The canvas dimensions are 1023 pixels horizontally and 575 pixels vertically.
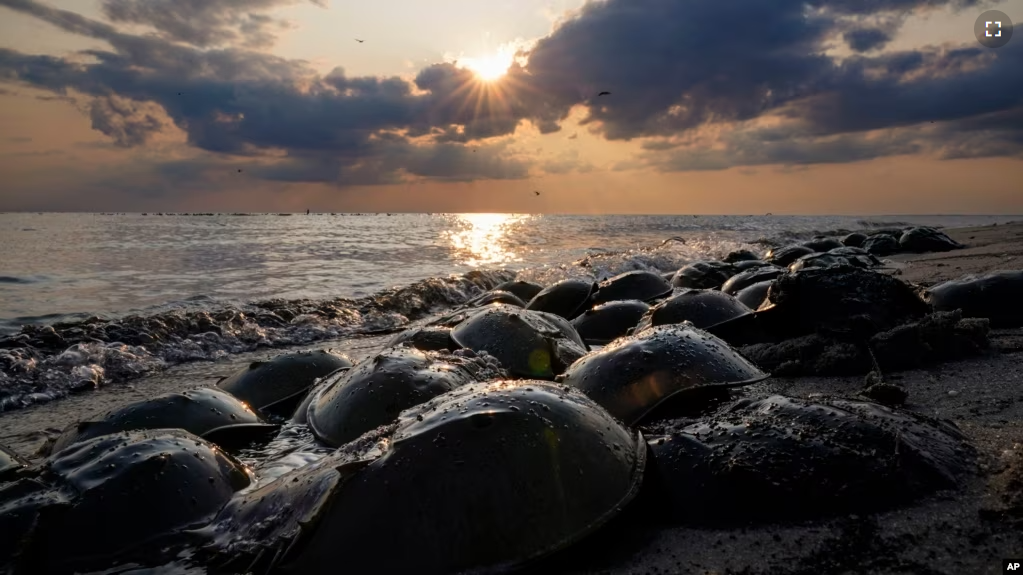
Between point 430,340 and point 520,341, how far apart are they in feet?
2.17

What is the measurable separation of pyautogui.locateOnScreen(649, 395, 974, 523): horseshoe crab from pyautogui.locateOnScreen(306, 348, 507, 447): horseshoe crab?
1238mm

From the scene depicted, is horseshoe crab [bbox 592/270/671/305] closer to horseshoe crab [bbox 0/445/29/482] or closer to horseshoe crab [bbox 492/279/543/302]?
horseshoe crab [bbox 492/279/543/302]

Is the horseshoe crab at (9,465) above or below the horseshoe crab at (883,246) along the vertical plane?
below

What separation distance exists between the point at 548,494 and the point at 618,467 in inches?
11.5

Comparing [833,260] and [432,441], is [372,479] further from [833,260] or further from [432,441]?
[833,260]

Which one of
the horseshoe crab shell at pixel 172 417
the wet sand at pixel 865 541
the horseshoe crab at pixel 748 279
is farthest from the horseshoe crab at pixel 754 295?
the horseshoe crab shell at pixel 172 417

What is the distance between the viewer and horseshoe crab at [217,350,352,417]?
385 centimetres

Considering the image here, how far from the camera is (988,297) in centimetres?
438

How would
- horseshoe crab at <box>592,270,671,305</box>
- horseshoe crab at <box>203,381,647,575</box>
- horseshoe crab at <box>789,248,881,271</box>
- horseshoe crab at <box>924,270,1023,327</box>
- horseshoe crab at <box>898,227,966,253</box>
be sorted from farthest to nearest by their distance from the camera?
horseshoe crab at <box>898,227,966,253</box> < horseshoe crab at <box>789,248,881,271</box> < horseshoe crab at <box>592,270,671,305</box> < horseshoe crab at <box>924,270,1023,327</box> < horseshoe crab at <box>203,381,647,575</box>

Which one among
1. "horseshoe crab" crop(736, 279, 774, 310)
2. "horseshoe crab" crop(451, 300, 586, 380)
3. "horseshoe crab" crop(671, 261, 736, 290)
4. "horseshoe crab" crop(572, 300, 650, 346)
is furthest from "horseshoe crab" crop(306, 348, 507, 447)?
"horseshoe crab" crop(671, 261, 736, 290)

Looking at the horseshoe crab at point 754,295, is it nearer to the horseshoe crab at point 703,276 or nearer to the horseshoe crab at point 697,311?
the horseshoe crab at point 697,311

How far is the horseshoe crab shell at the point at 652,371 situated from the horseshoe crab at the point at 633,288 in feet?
12.0

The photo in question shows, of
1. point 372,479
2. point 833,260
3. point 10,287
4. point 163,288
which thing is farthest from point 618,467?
point 10,287

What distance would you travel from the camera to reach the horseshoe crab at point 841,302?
380cm
